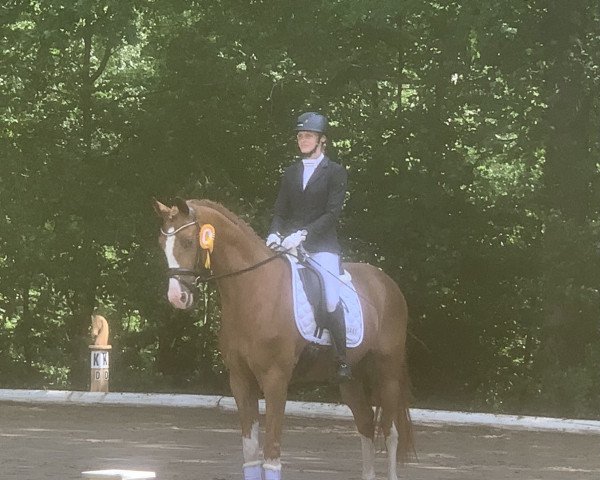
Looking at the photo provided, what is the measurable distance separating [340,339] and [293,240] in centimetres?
96

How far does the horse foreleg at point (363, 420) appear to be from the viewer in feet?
38.0

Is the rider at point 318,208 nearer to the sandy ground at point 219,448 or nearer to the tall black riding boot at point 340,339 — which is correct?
the tall black riding boot at point 340,339

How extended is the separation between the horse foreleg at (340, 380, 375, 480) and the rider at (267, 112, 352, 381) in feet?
2.27

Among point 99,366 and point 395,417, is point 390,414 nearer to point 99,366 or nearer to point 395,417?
point 395,417

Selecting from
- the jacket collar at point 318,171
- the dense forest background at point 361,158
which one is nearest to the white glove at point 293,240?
the jacket collar at point 318,171

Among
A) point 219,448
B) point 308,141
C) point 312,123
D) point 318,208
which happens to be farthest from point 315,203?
point 219,448

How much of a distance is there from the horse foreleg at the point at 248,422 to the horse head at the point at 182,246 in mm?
759

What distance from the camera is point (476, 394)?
2425 centimetres

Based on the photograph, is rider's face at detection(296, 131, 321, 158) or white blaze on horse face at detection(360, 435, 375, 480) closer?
rider's face at detection(296, 131, 321, 158)

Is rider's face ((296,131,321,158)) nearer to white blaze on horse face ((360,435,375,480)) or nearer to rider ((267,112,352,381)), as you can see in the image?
rider ((267,112,352,381))

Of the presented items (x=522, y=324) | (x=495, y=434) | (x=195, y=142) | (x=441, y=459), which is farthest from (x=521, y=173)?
(x=441, y=459)

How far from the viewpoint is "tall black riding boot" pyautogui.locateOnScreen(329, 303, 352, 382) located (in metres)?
11.0

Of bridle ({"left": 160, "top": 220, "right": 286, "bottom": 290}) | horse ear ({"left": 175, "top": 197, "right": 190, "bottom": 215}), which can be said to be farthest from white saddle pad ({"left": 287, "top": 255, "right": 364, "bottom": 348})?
horse ear ({"left": 175, "top": 197, "right": 190, "bottom": 215})

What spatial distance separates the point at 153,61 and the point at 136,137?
136 cm
